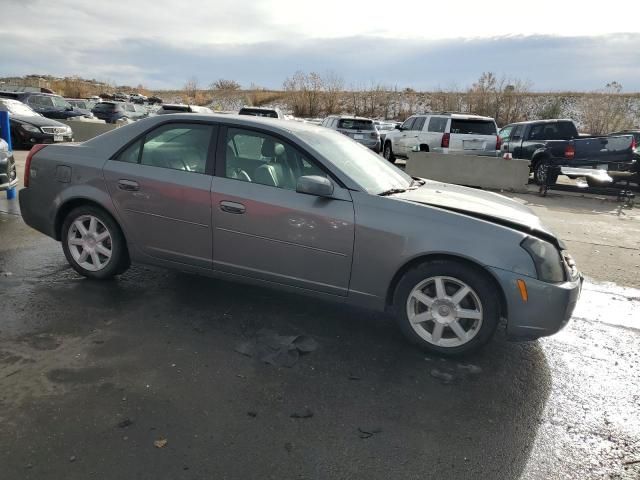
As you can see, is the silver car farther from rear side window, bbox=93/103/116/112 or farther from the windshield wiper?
rear side window, bbox=93/103/116/112

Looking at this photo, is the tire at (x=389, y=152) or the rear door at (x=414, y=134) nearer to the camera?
the rear door at (x=414, y=134)

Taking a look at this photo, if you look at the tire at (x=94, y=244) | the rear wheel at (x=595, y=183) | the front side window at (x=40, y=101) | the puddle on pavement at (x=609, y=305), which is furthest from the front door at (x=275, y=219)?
the front side window at (x=40, y=101)

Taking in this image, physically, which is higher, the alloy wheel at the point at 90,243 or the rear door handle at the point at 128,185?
the rear door handle at the point at 128,185

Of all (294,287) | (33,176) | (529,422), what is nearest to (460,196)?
(294,287)

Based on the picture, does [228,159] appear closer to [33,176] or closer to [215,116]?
[215,116]

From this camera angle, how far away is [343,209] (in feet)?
11.9

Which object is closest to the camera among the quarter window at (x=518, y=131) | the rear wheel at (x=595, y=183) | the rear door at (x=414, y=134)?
the rear wheel at (x=595, y=183)

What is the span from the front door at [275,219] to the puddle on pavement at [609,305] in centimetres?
250

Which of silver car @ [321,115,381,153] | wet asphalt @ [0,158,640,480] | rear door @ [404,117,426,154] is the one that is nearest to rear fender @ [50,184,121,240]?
wet asphalt @ [0,158,640,480]

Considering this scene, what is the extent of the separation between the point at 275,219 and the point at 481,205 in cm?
166

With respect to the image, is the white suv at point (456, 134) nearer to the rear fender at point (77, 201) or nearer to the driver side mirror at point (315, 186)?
the driver side mirror at point (315, 186)

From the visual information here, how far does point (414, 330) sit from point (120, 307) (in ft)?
7.88

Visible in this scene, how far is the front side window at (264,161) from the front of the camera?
3.86 metres

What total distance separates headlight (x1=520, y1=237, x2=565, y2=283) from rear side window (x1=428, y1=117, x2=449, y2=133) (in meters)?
12.4
